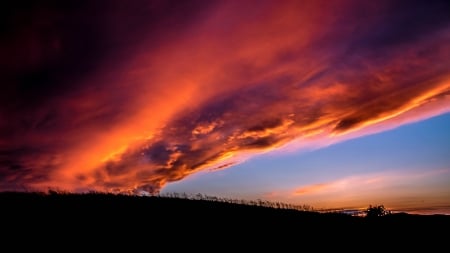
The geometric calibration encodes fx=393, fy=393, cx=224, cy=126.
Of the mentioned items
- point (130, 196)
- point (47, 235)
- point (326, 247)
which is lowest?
point (326, 247)

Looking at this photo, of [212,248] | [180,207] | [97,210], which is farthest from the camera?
[180,207]

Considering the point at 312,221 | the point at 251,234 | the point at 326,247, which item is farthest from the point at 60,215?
the point at 312,221

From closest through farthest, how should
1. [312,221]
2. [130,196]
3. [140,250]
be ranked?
[140,250]
[130,196]
[312,221]

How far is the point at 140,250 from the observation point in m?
13.7

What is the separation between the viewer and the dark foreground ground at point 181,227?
14461 mm

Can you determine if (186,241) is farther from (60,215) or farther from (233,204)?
(233,204)

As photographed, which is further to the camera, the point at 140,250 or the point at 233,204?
the point at 233,204

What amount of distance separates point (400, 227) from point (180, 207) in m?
15.1

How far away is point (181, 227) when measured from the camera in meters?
17.3

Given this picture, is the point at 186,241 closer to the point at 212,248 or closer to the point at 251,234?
the point at 212,248

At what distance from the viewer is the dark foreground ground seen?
1446cm

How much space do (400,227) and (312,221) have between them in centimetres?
619

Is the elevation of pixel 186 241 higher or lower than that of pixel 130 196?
lower

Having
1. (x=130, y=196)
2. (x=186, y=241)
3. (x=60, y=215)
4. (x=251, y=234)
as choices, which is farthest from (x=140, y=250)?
(x=130, y=196)
